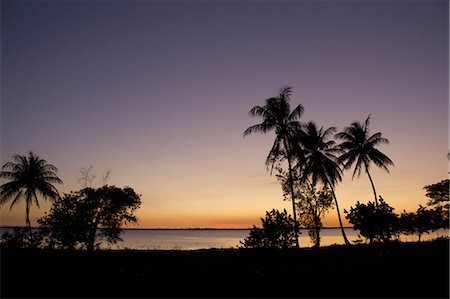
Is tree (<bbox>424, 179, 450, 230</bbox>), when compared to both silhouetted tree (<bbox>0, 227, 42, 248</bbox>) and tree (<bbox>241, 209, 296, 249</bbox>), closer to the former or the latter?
tree (<bbox>241, 209, 296, 249</bbox>)

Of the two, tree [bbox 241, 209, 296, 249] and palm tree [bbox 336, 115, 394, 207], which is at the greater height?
palm tree [bbox 336, 115, 394, 207]

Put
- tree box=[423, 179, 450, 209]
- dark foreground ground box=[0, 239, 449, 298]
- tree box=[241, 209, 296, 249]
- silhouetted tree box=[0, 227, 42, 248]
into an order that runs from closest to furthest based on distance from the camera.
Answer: dark foreground ground box=[0, 239, 449, 298], tree box=[241, 209, 296, 249], silhouetted tree box=[0, 227, 42, 248], tree box=[423, 179, 450, 209]

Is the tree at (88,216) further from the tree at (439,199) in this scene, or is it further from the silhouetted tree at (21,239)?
the tree at (439,199)

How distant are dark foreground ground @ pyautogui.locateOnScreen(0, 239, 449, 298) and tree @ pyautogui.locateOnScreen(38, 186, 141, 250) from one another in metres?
7.75

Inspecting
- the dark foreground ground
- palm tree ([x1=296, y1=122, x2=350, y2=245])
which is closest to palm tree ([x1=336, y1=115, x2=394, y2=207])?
palm tree ([x1=296, y1=122, x2=350, y2=245])

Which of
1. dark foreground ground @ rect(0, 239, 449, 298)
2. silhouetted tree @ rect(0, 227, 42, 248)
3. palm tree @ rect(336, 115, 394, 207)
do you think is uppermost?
palm tree @ rect(336, 115, 394, 207)

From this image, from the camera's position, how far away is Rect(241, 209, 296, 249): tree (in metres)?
19.2

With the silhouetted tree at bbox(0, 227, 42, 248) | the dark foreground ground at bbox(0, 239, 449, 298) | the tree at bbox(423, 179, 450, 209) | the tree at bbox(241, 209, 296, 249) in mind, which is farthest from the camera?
the tree at bbox(423, 179, 450, 209)

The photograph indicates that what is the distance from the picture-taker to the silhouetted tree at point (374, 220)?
2059cm

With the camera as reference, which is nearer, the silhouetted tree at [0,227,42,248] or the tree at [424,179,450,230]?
the silhouetted tree at [0,227,42,248]

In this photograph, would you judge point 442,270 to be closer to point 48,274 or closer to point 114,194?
point 48,274

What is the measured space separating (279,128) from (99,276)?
19971 mm

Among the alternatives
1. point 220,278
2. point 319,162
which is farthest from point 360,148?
point 220,278

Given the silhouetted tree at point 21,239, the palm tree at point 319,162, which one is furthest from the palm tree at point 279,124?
the silhouetted tree at point 21,239
